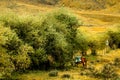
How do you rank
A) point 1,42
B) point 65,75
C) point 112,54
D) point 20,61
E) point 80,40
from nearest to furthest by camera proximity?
1. point 1,42
2. point 20,61
3. point 65,75
4. point 80,40
5. point 112,54

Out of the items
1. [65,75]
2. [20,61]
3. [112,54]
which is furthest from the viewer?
[112,54]

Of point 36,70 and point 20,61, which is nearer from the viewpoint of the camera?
point 20,61

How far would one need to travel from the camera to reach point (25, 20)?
5750 centimetres

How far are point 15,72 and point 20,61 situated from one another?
385 cm

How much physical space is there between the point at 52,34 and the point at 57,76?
877 centimetres

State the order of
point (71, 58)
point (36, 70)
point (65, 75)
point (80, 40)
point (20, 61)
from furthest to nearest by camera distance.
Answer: point (80, 40) < point (71, 58) < point (36, 70) < point (65, 75) < point (20, 61)

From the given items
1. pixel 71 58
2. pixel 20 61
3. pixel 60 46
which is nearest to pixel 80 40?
pixel 71 58

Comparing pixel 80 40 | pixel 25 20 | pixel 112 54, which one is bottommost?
pixel 112 54

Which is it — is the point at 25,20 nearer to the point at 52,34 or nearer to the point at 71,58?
the point at 52,34

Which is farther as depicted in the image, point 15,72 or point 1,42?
point 15,72

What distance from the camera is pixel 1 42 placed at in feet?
153

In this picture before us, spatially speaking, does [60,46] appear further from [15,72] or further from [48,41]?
[15,72]

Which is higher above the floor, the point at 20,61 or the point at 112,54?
the point at 20,61

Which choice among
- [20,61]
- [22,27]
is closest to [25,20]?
[22,27]
